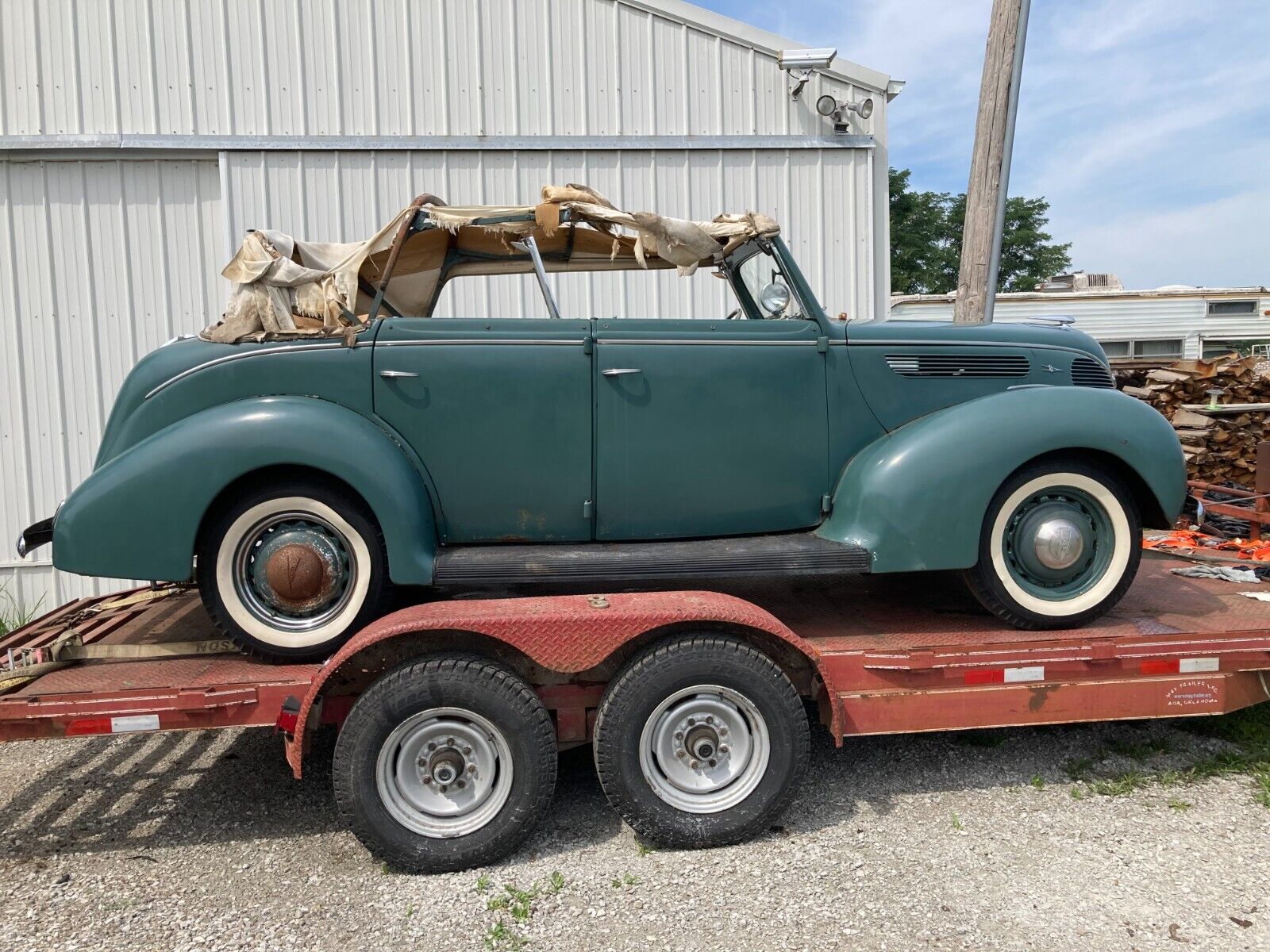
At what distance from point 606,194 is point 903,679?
4.80m

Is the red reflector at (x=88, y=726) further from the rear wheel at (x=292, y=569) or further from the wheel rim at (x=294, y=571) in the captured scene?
the wheel rim at (x=294, y=571)

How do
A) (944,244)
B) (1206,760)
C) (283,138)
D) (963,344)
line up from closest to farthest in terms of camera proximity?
(1206,760)
(963,344)
(283,138)
(944,244)

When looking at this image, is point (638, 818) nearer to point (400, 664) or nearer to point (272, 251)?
point (400, 664)

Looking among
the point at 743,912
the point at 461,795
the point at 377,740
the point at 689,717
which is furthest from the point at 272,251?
the point at 743,912

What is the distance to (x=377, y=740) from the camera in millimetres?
3061

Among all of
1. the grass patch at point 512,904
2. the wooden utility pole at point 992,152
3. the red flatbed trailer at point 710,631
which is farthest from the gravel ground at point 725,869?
the wooden utility pole at point 992,152

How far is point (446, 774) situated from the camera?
3.14 meters

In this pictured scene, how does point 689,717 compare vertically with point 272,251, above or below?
below

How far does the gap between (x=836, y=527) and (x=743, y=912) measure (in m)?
1.58

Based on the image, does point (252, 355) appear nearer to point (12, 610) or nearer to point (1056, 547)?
point (1056, 547)

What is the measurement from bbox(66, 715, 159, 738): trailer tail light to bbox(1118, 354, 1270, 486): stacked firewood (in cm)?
1022

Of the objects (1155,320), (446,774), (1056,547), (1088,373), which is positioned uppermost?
(1155,320)

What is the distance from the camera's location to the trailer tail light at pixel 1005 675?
3.38 metres

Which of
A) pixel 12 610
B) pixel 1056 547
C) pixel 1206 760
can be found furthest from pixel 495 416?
pixel 12 610
